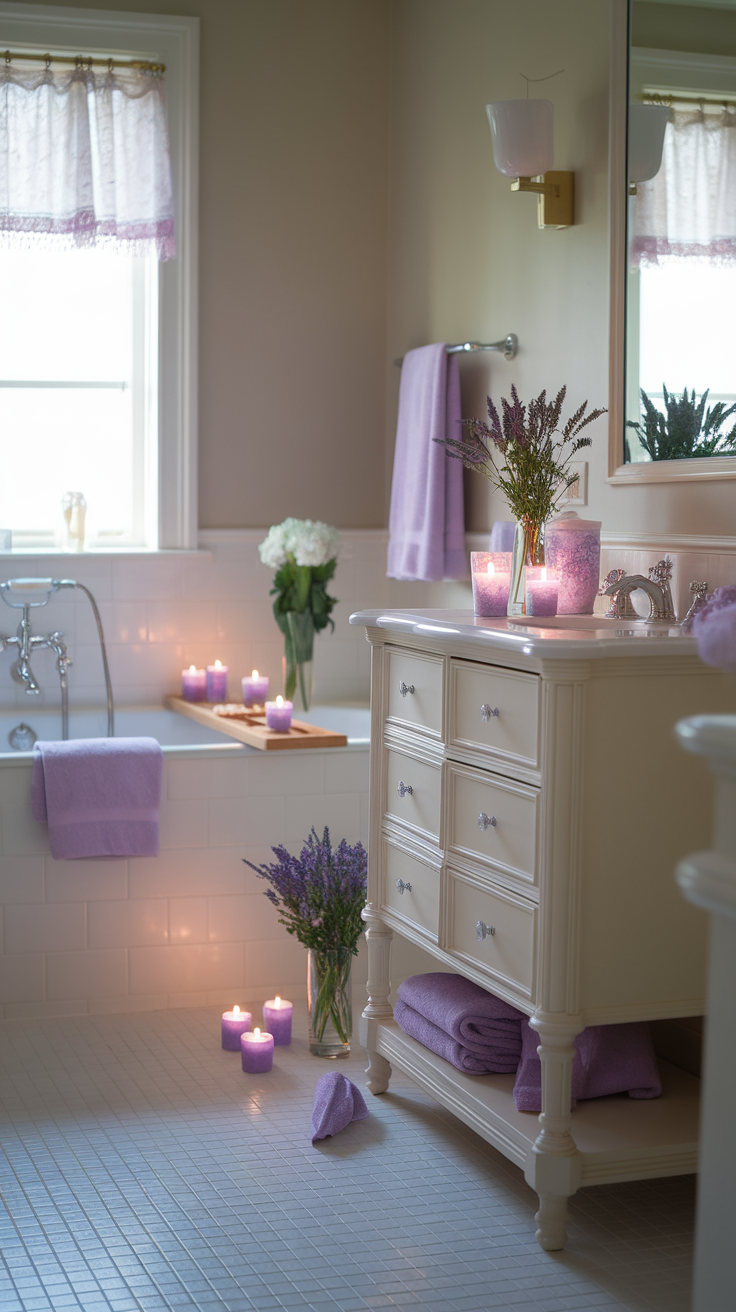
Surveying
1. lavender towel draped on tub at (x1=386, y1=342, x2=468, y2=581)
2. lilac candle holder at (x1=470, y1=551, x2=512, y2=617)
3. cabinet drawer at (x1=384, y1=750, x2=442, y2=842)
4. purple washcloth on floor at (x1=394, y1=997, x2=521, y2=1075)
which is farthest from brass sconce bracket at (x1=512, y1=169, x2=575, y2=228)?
purple washcloth on floor at (x1=394, y1=997, x2=521, y2=1075)

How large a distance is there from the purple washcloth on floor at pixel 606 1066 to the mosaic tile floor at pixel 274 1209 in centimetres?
19

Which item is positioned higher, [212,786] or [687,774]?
[687,774]

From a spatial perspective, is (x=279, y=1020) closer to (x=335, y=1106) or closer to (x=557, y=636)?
(x=335, y=1106)

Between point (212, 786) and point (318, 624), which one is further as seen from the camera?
point (318, 624)

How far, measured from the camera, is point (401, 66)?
4.03m

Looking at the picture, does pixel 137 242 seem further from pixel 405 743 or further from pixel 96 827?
pixel 405 743

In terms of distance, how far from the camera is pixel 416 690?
2455 millimetres

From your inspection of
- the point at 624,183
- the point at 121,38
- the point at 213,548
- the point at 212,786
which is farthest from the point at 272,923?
the point at 121,38

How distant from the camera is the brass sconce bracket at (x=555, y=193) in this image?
2.84m

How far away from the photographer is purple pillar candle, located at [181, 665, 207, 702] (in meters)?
3.97

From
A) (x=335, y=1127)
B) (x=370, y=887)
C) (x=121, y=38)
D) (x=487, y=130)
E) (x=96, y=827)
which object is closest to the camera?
(x=335, y=1127)

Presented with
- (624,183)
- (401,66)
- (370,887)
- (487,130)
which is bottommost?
(370,887)

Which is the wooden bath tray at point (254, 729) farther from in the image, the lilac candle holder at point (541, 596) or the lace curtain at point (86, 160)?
the lace curtain at point (86, 160)

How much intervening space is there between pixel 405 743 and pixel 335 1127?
2.34 feet
